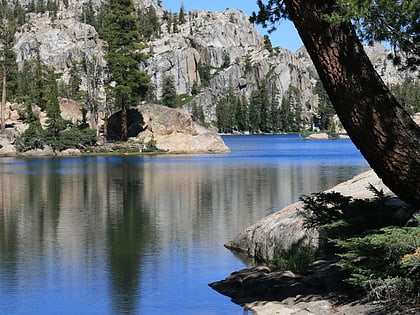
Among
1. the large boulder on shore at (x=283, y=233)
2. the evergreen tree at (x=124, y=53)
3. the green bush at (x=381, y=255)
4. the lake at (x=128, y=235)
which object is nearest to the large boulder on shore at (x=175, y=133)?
the evergreen tree at (x=124, y=53)

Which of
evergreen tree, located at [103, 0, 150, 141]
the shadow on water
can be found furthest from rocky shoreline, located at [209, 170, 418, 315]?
evergreen tree, located at [103, 0, 150, 141]

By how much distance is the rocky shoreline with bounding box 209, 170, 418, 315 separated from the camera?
28.7ft

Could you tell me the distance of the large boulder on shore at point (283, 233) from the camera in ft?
44.3

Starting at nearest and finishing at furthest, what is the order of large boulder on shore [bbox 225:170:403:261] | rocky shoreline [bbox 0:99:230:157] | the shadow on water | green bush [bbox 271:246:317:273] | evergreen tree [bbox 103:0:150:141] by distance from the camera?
green bush [bbox 271:246:317:273] < the shadow on water < large boulder on shore [bbox 225:170:403:261] < rocky shoreline [bbox 0:99:230:157] < evergreen tree [bbox 103:0:150:141]

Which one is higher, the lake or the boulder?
the boulder

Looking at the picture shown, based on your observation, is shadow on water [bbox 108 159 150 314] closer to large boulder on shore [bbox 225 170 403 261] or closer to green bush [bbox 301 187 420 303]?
large boulder on shore [bbox 225 170 403 261]

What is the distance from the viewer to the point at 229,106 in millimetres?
197375

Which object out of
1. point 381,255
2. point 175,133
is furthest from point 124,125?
point 381,255

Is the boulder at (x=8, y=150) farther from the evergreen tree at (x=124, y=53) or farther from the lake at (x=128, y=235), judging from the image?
the lake at (x=128, y=235)

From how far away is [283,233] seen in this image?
1405 cm

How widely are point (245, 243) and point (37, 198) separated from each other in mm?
14510

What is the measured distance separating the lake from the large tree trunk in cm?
446

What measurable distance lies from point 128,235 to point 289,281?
833cm

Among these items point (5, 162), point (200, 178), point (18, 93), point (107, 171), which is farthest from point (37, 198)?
point (18, 93)
